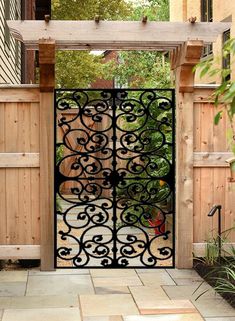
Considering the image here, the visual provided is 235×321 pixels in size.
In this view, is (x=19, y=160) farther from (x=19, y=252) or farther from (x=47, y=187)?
(x=19, y=252)

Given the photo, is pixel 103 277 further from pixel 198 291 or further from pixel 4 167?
pixel 4 167

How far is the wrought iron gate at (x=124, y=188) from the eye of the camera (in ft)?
24.0

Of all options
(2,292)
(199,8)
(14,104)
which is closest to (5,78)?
(14,104)

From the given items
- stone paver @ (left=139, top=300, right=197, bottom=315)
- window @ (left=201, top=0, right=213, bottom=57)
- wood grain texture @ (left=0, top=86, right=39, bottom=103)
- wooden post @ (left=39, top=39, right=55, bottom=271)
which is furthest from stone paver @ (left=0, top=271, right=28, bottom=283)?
window @ (left=201, top=0, right=213, bottom=57)

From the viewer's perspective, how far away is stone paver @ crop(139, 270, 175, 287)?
680 cm

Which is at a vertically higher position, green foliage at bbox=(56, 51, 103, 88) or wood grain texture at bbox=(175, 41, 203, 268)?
green foliage at bbox=(56, 51, 103, 88)

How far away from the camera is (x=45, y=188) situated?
24.0 ft

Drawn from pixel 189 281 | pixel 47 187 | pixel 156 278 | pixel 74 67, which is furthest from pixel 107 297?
pixel 74 67

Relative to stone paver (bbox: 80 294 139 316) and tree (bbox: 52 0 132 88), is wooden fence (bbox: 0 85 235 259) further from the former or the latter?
tree (bbox: 52 0 132 88)

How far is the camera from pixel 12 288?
6.54 metres

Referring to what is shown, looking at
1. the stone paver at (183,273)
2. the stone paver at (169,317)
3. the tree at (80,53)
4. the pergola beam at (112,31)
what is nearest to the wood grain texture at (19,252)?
the stone paver at (183,273)

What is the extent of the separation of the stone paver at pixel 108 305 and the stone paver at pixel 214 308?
58cm

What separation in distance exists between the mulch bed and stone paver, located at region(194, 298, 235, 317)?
3.2 inches

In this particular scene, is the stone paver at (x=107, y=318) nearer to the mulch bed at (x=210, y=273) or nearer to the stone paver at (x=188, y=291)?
the stone paver at (x=188, y=291)
